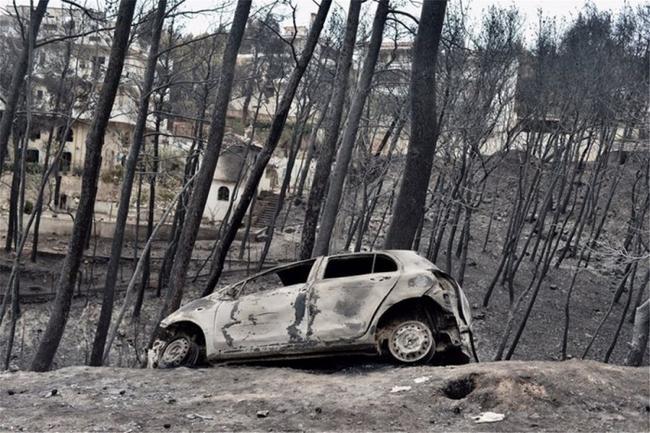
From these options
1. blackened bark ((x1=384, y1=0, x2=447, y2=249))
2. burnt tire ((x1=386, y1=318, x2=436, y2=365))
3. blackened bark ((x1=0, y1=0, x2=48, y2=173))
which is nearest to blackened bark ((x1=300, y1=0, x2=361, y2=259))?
blackened bark ((x1=384, y1=0, x2=447, y2=249))

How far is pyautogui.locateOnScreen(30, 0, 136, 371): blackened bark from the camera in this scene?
1066 cm

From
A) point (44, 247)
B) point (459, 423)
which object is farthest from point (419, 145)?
point (44, 247)

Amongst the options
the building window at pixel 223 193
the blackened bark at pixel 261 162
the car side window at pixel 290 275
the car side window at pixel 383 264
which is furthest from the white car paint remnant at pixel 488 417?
the building window at pixel 223 193

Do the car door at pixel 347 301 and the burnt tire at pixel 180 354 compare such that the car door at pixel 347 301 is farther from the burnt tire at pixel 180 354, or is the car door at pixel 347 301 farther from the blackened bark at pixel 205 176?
the blackened bark at pixel 205 176

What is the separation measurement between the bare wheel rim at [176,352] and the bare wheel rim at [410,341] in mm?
2741

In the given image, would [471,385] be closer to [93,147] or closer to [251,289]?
[251,289]

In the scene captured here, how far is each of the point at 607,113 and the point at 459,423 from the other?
21.7 metres

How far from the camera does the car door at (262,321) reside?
8312 millimetres

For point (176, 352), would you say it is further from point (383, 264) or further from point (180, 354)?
point (383, 264)

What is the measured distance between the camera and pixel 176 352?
8977 mm

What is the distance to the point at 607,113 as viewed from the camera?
24.9 m

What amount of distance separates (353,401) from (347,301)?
6.03 feet

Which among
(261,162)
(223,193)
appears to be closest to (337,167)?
(261,162)

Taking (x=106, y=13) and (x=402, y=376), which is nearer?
(x=402, y=376)
